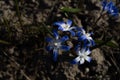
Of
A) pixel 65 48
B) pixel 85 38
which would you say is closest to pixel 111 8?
pixel 85 38

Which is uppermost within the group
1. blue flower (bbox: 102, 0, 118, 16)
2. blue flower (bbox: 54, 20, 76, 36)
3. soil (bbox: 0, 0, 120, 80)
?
blue flower (bbox: 102, 0, 118, 16)

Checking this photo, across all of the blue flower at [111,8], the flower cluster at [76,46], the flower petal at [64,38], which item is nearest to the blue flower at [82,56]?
the flower cluster at [76,46]

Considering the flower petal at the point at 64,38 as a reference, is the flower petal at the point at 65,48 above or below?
below

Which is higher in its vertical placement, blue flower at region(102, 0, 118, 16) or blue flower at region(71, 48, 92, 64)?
blue flower at region(102, 0, 118, 16)

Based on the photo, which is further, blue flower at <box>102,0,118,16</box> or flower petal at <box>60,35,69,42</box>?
blue flower at <box>102,0,118,16</box>

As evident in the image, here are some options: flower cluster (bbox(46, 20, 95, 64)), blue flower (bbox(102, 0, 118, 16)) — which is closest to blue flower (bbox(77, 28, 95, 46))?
flower cluster (bbox(46, 20, 95, 64))

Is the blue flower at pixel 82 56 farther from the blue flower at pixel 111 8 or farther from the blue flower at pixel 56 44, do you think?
the blue flower at pixel 111 8

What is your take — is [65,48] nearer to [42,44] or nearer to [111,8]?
[42,44]

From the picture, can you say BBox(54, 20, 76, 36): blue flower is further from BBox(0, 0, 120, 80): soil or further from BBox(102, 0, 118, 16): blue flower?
BBox(102, 0, 118, 16): blue flower

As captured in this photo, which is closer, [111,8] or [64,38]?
[64,38]
